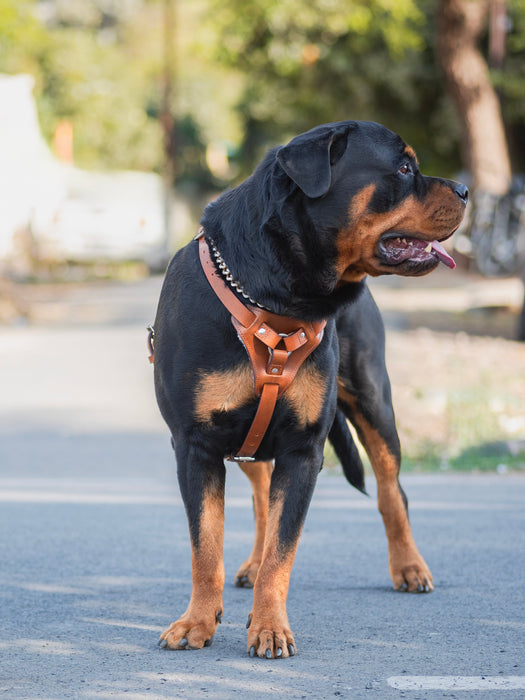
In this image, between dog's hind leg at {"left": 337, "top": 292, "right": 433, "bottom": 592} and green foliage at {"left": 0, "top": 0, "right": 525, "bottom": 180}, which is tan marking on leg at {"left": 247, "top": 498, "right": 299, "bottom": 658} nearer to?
dog's hind leg at {"left": 337, "top": 292, "right": 433, "bottom": 592}

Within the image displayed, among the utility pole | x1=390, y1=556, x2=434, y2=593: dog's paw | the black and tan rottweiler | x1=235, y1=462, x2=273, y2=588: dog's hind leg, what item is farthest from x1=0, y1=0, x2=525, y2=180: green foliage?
the black and tan rottweiler

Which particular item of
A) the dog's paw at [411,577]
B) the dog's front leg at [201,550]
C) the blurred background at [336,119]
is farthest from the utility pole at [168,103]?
the dog's front leg at [201,550]

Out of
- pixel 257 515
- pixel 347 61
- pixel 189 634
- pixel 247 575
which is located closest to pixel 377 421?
pixel 257 515

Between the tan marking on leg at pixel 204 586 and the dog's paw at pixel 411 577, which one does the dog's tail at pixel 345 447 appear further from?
the tan marking on leg at pixel 204 586

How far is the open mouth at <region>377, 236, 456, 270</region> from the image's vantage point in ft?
13.2

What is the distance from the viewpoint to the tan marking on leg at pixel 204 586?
3.97 meters

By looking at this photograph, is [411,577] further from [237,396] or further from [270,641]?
[237,396]

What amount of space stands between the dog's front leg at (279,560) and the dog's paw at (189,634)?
5.9 inches

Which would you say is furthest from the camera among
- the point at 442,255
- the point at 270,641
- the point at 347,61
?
the point at 347,61

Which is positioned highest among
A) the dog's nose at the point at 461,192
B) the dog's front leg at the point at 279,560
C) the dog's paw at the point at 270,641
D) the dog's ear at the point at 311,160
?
the dog's ear at the point at 311,160

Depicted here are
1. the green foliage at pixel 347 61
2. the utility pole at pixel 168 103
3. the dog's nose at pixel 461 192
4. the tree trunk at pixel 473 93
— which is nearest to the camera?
the dog's nose at pixel 461 192

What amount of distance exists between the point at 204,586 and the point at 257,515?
1002 mm

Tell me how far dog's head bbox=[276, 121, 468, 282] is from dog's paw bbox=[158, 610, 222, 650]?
4.28 ft

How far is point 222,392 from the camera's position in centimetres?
398
